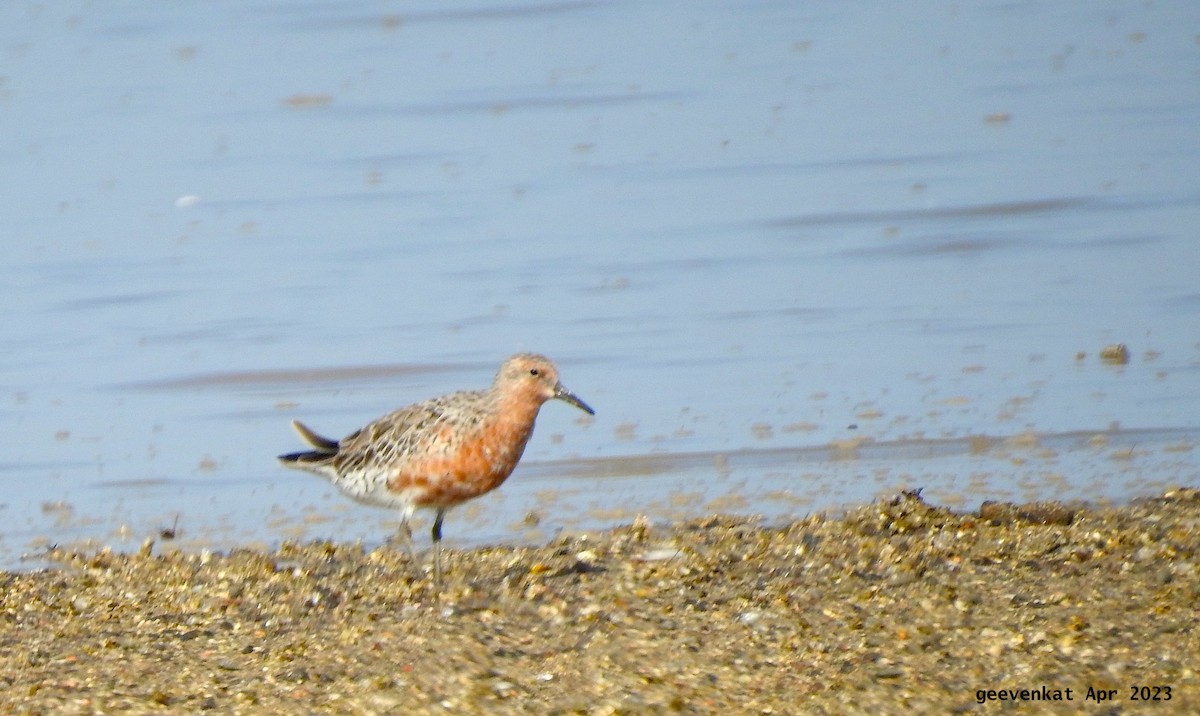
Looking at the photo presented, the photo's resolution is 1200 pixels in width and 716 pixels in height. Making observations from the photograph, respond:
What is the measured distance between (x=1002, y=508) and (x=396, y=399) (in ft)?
11.9

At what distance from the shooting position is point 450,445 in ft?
22.6

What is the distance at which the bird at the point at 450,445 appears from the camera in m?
6.89

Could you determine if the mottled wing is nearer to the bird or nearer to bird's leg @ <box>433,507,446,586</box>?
the bird

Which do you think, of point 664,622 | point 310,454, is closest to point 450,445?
point 310,454

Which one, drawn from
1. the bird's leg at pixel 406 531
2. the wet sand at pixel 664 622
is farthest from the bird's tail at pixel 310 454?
the bird's leg at pixel 406 531

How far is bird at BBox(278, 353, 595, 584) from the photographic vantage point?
22.6 feet

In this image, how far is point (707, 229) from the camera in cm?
1212

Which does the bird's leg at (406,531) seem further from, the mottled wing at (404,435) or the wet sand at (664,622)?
the mottled wing at (404,435)

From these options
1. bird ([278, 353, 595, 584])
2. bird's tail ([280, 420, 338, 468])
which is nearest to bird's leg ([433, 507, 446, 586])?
bird ([278, 353, 595, 584])

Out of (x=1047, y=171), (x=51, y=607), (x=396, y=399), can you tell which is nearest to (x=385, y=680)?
(x=51, y=607)

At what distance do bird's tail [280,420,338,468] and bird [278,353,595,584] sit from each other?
21 cm

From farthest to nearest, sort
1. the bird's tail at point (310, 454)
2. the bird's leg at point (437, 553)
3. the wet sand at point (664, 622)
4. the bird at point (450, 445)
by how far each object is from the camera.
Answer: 1. the bird's tail at point (310, 454)
2. the bird at point (450, 445)
3. the bird's leg at point (437, 553)
4. the wet sand at point (664, 622)

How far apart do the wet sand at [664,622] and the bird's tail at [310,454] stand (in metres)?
0.38

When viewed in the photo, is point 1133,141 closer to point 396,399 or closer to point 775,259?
point 775,259
